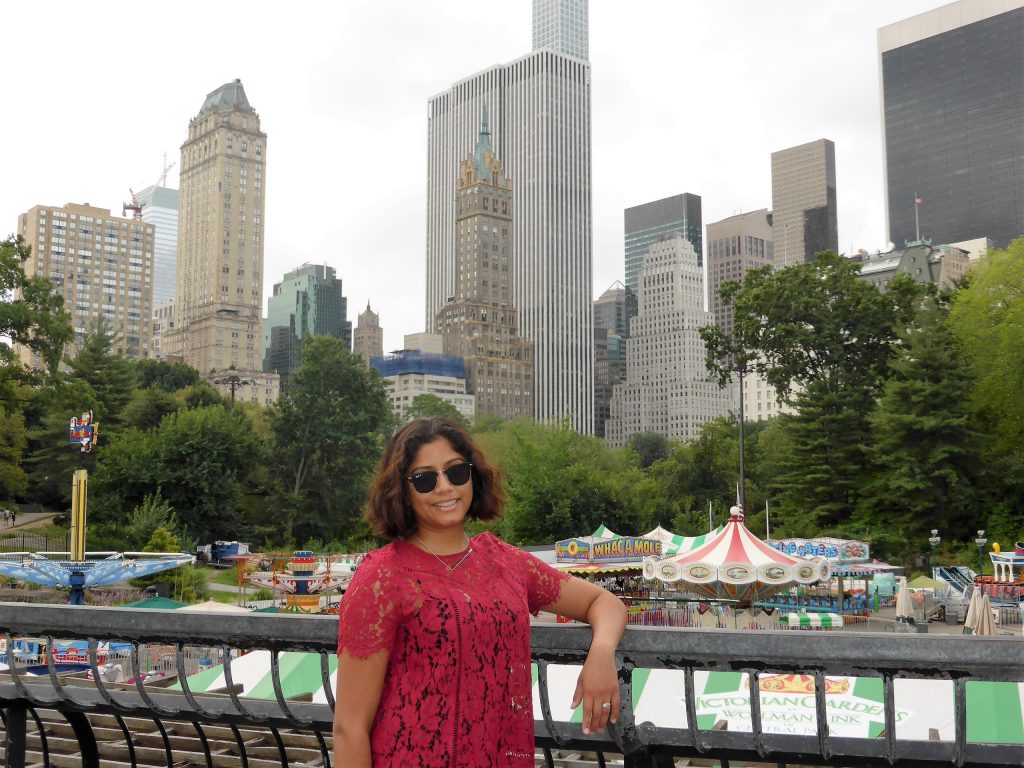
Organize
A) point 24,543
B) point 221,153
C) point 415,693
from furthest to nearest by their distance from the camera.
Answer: point 221,153 < point 24,543 < point 415,693

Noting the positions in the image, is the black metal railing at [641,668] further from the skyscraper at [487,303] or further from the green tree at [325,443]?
the skyscraper at [487,303]

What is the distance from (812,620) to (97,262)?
579 ft

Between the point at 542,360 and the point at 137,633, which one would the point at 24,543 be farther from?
the point at 542,360

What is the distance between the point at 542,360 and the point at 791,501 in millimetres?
135942

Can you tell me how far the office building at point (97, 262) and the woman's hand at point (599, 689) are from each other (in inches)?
7034

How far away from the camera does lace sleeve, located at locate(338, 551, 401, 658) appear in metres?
2.85

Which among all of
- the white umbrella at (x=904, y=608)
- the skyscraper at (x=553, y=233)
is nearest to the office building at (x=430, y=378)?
the skyscraper at (x=553, y=233)

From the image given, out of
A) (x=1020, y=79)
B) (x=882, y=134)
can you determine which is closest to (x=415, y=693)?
(x=1020, y=79)

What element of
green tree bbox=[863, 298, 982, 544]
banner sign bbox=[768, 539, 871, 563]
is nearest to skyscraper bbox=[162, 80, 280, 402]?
green tree bbox=[863, 298, 982, 544]

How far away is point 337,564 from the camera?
1410 inches

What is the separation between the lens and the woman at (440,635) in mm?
2855

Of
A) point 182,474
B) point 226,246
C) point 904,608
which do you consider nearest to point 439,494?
point 904,608

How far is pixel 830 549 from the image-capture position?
110 ft

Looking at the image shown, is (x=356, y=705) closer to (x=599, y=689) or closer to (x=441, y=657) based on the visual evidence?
(x=441, y=657)
